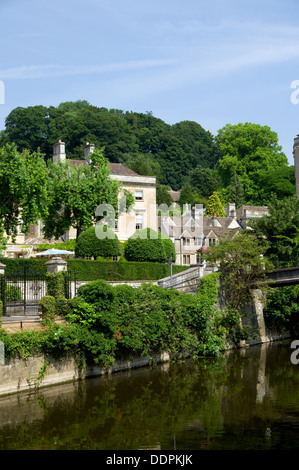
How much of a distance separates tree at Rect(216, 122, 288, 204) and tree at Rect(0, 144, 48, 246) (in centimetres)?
5311

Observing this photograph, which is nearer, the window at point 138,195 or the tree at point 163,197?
the window at point 138,195

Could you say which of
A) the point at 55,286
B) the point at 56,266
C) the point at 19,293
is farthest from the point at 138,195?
the point at 55,286

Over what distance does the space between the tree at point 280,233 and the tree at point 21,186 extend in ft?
46.5

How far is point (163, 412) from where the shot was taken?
1850 cm

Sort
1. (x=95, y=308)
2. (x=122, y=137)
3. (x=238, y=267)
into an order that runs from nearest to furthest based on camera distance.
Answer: (x=95, y=308) < (x=238, y=267) < (x=122, y=137)

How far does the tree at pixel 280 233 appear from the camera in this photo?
129ft

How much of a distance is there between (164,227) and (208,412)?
54.3 metres

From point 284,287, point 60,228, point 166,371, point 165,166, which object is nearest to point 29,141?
point 165,166

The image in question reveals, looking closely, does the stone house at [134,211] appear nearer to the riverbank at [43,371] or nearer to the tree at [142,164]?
the tree at [142,164]

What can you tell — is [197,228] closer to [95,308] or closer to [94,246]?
[94,246]

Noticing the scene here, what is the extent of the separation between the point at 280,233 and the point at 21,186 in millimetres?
17014

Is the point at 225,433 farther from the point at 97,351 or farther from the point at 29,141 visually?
the point at 29,141

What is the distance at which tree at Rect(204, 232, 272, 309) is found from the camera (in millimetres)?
31812

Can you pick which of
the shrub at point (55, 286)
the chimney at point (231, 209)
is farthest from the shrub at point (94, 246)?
the chimney at point (231, 209)
